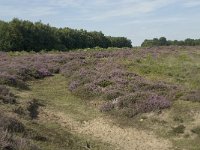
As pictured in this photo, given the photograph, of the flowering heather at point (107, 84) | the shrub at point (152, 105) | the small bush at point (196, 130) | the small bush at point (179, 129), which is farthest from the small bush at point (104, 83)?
the small bush at point (196, 130)

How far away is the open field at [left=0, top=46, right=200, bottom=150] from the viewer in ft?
57.4

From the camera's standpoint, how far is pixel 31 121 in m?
19.0

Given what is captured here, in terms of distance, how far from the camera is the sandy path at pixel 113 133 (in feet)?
59.6

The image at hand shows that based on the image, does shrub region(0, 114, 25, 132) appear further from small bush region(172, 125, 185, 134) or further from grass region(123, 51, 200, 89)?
grass region(123, 51, 200, 89)

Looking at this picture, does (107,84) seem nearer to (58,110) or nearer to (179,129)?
(58,110)

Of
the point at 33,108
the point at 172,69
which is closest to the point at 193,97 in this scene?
Result: the point at 33,108

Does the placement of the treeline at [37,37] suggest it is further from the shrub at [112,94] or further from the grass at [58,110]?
the shrub at [112,94]

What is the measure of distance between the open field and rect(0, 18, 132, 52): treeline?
44.0m

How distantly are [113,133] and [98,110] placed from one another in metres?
4.34

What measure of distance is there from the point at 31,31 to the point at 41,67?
165 ft

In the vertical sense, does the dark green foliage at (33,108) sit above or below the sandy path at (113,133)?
above

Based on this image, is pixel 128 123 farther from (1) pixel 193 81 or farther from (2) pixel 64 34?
(2) pixel 64 34

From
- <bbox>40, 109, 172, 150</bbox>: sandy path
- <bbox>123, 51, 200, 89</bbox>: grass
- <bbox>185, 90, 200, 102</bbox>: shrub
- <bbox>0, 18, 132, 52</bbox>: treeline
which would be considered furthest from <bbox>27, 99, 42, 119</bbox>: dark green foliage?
<bbox>0, 18, 132, 52</bbox>: treeline

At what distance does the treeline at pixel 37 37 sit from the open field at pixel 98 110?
4396 cm
